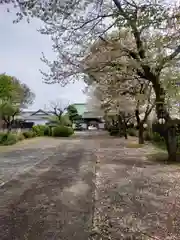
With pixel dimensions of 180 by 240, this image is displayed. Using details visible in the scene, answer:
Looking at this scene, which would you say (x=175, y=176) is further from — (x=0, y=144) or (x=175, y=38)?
(x=0, y=144)

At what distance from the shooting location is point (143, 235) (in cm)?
281

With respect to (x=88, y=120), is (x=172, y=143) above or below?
below

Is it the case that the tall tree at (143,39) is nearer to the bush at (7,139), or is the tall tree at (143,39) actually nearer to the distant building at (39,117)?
the bush at (7,139)

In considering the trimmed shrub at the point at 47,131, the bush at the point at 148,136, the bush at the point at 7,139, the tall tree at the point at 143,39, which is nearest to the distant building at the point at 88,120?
the trimmed shrub at the point at 47,131

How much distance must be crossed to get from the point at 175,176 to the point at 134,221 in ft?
10.6

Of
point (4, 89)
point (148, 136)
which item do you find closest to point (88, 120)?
point (4, 89)

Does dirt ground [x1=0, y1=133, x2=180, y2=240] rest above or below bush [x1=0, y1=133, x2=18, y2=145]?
below

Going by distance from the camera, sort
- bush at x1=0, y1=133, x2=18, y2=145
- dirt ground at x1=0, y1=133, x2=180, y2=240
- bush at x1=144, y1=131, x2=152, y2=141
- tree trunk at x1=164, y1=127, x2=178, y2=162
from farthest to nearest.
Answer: bush at x1=144, y1=131, x2=152, y2=141 < bush at x1=0, y1=133, x2=18, y2=145 < tree trunk at x1=164, y1=127, x2=178, y2=162 < dirt ground at x1=0, y1=133, x2=180, y2=240

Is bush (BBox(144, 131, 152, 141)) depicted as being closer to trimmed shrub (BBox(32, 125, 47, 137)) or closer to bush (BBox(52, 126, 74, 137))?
bush (BBox(52, 126, 74, 137))

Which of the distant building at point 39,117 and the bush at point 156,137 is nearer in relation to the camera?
the bush at point 156,137

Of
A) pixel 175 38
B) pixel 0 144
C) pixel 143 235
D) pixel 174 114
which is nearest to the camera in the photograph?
pixel 143 235

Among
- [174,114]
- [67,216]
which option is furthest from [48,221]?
[174,114]

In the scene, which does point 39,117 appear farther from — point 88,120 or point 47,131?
point 47,131

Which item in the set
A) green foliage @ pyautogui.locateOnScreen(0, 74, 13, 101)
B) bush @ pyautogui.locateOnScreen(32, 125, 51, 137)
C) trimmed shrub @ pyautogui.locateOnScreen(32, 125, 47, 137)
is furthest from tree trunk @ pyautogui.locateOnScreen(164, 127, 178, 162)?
bush @ pyautogui.locateOnScreen(32, 125, 51, 137)
